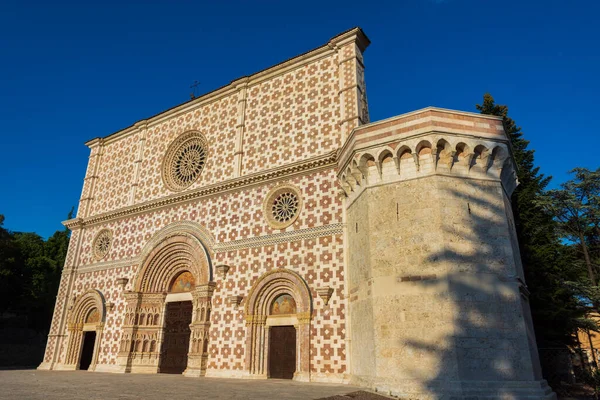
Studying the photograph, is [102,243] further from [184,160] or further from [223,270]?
[223,270]

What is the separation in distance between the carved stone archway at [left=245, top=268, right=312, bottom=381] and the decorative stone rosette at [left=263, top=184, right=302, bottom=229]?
1.94 metres

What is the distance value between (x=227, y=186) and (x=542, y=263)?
13.0 metres

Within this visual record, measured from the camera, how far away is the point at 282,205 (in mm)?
15289

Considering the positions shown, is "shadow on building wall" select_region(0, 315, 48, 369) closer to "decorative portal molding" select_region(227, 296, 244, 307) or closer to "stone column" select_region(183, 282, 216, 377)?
"stone column" select_region(183, 282, 216, 377)


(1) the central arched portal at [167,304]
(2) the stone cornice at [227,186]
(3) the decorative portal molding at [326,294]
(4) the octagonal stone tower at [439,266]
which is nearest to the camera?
(4) the octagonal stone tower at [439,266]

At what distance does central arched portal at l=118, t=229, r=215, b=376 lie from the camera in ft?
53.6

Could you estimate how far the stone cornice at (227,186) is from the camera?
14516mm

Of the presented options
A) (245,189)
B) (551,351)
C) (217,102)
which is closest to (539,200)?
(551,351)

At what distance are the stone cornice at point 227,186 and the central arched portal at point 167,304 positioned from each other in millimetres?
1692

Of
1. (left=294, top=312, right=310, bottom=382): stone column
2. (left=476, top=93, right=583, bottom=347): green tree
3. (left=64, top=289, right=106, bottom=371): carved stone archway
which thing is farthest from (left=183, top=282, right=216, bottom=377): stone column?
(left=476, top=93, right=583, bottom=347): green tree

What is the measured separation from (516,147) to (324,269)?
455 inches

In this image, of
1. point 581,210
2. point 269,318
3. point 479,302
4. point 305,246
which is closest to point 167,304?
point 269,318

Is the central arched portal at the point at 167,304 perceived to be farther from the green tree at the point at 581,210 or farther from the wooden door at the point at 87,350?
the green tree at the point at 581,210

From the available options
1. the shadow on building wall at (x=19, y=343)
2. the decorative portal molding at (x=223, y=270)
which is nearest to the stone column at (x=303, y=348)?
the decorative portal molding at (x=223, y=270)
